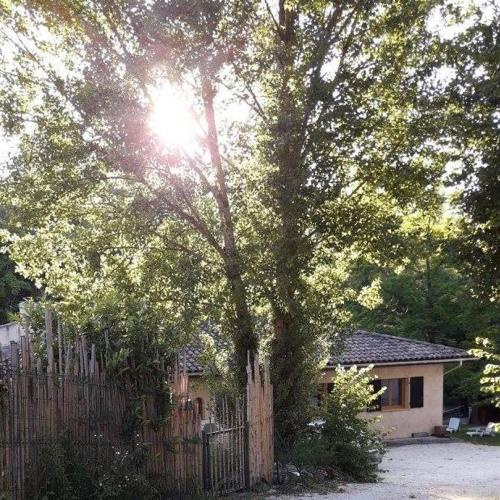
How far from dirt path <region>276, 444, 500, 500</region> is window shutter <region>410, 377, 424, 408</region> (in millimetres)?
1965

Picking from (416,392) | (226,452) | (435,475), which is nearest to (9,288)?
(416,392)

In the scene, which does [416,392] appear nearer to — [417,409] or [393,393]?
[417,409]

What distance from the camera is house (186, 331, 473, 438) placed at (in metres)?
26.7

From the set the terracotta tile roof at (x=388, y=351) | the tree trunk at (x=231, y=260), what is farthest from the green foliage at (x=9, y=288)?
the tree trunk at (x=231, y=260)

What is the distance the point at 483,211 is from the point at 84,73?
7273 millimetres

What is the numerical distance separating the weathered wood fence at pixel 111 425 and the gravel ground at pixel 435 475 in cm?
121

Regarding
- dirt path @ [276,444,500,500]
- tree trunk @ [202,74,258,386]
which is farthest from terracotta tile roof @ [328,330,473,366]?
tree trunk @ [202,74,258,386]

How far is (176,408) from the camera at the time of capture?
Result: 10508 mm

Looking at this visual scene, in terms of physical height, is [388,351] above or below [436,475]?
above

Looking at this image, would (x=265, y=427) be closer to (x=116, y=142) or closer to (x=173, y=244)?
(x=173, y=244)

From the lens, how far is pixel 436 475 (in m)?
17.2

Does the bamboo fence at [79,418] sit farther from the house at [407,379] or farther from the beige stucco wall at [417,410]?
the beige stucco wall at [417,410]

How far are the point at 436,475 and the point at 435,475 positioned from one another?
0.02 m

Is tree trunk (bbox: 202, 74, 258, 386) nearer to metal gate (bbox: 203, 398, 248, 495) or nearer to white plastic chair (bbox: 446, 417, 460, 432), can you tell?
metal gate (bbox: 203, 398, 248, 495)
